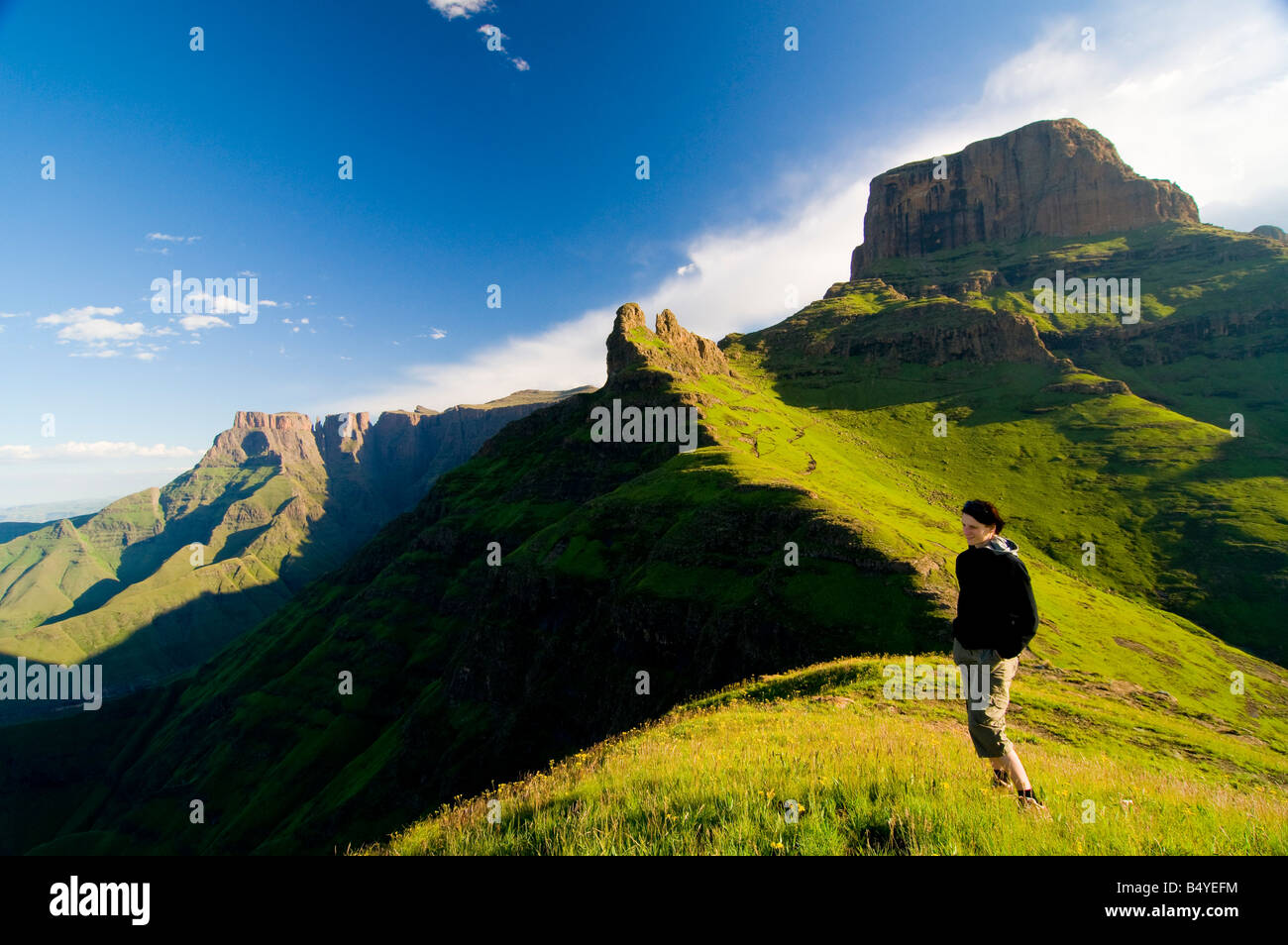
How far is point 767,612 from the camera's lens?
4447cm

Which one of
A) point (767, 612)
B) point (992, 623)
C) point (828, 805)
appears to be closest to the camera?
point (828, 805)

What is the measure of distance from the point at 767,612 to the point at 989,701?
3761cm

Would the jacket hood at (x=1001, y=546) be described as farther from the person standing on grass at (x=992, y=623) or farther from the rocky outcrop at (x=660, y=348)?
the rocky outcrop at (x=660, y=348)

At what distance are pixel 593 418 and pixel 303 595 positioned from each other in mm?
133062

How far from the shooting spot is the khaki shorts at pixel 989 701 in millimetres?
8109

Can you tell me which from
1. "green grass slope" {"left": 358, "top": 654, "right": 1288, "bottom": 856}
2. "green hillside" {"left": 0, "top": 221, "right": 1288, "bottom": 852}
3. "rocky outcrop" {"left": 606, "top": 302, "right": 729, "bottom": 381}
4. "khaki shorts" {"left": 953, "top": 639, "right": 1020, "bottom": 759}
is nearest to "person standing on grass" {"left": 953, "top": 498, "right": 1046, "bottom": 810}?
"khaki shorts" {"left": 953, "top": 639, "right": 1020, "bottom": 759}

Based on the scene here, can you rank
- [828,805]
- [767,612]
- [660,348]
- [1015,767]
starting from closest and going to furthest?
[828,805], [1015,767], [767,612], [660,348]

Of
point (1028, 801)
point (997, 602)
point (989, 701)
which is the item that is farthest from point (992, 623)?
point (1028, 801)

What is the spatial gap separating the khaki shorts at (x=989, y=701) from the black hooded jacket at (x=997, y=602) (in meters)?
0.24

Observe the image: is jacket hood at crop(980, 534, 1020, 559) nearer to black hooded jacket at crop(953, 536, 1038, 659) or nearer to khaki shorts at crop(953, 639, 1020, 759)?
black hooded jacket at crop(953, 536, 1038, 659)

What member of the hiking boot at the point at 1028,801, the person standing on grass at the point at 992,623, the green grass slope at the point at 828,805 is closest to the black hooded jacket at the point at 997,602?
the person standing on grass at the point at 992,623

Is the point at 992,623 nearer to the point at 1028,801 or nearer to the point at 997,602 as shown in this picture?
the point at 997,602
